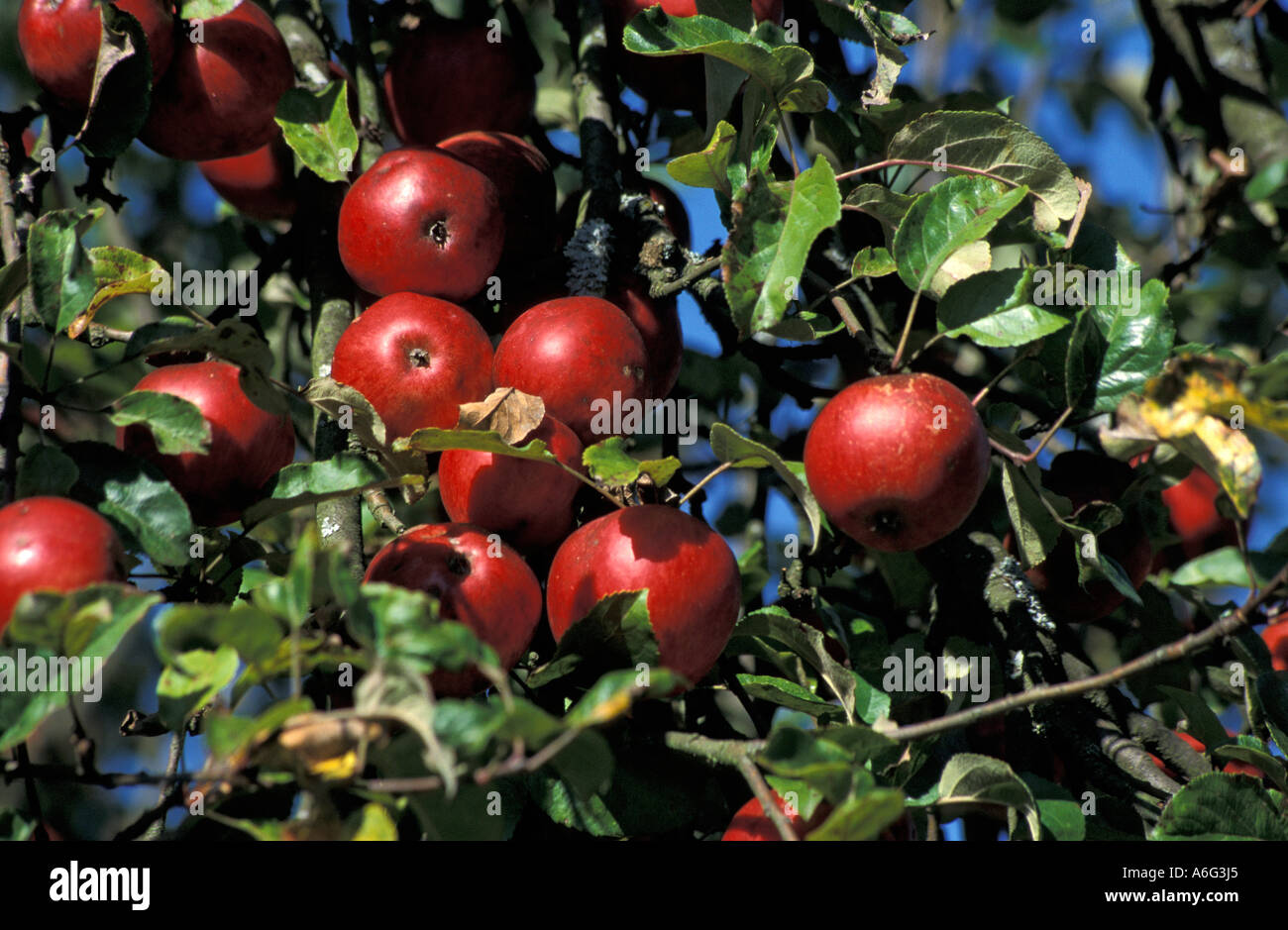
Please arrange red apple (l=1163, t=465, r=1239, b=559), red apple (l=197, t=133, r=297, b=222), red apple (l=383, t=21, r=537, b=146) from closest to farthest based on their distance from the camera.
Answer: red apple (l=383, t=21, r=537, b=146) → red apple (l=197, t=133, r=297, b=222) → red apple (l=1163, t=465, r=1239, b=559)

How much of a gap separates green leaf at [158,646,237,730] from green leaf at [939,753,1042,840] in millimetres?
738

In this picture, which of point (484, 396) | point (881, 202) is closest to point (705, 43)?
point (881, 202)

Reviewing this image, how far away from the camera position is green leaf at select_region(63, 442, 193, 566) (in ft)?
3.80

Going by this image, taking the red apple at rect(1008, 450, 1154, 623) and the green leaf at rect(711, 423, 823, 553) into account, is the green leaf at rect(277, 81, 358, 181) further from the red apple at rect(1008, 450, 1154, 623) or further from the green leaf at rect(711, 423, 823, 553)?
the red apple at rect(1008, 450, 1154, 623)

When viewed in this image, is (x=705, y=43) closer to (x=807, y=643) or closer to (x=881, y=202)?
(x=881, y=202)

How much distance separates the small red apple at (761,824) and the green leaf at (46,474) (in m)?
0.76

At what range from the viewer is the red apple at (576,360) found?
53.9 inches

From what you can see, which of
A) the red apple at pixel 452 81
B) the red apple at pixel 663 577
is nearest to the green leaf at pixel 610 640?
the red apple at pixel 663 577

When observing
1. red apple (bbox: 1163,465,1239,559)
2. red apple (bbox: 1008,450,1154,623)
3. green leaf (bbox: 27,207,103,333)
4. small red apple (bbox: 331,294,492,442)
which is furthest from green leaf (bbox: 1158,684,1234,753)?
green leaf (bbox: 27,207,103,333)

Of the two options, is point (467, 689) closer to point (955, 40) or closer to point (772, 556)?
point (772, 556)

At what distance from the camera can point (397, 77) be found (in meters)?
1.88

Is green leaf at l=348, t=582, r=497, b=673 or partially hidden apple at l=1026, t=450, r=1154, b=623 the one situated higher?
partially hidden apple at l=1026, t=450, r=1154, b=623

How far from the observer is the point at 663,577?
1.23 meters
